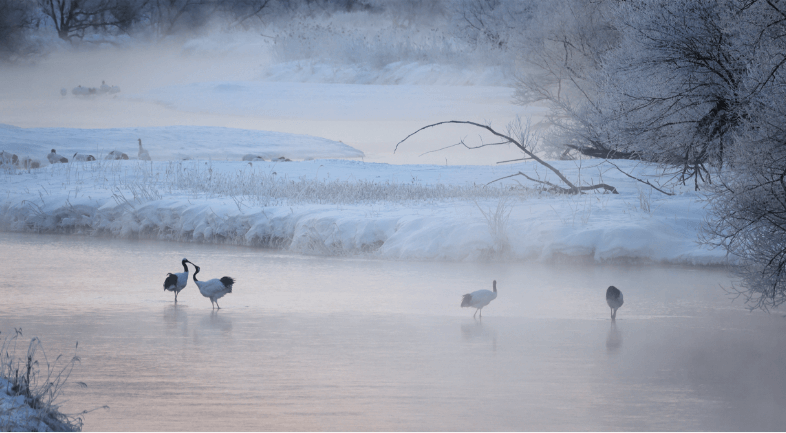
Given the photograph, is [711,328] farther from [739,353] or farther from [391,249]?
[391,249]

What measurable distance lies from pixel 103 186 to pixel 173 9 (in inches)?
1593

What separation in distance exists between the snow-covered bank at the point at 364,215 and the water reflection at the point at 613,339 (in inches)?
183

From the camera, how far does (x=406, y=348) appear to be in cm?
722

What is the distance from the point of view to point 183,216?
16.8 m

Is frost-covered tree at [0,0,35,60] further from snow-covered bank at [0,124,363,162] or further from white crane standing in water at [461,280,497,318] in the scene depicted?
white crane standing in water at [461,280,497,318]

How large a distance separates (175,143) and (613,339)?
2751 centimetres

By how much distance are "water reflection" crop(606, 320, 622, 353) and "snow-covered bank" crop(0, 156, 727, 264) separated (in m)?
4.64

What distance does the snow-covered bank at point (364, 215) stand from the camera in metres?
13.2

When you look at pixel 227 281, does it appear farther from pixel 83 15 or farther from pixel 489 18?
pixel 83 15

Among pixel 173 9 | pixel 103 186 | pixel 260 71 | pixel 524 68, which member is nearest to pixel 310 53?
pixel 260 71

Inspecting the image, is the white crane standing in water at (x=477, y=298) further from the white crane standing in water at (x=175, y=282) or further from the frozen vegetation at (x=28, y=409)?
the frozen vegetation at (x=28, y=409)

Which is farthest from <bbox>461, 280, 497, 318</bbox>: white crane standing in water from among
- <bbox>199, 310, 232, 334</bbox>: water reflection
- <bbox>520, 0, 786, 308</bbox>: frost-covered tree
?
<bbox>520, 0, 786, 308</bbox>: frost-covered tree

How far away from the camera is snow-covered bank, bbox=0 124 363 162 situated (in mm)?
30047

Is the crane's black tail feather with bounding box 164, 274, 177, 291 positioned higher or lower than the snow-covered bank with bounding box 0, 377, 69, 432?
higher
